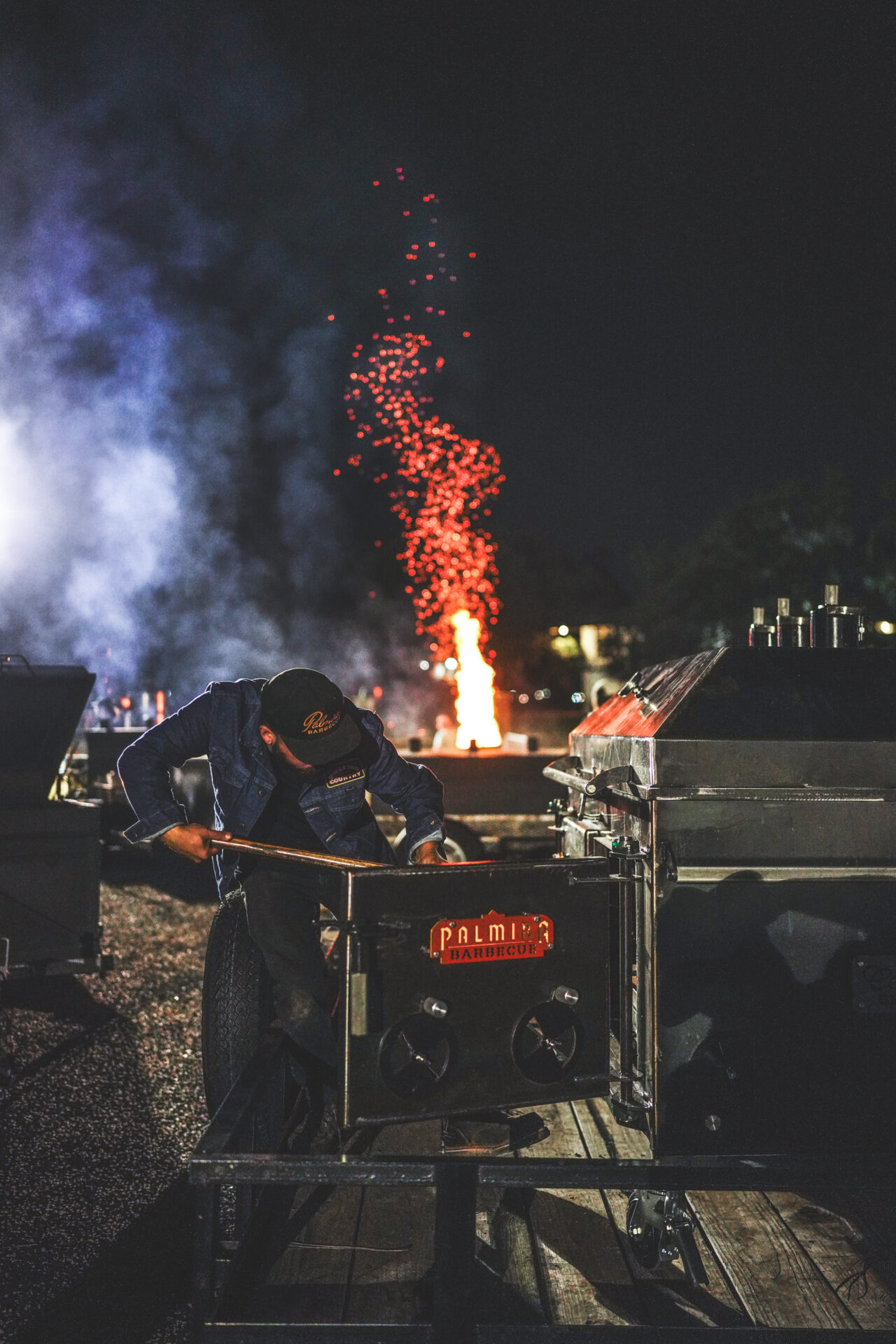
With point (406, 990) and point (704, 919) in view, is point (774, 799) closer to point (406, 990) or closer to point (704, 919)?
point (704, 919)

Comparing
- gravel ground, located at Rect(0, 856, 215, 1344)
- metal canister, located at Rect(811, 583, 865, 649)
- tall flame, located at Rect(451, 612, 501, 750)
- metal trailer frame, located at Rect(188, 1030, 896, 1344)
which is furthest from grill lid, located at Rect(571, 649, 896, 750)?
tall flame, located at Rect(451, 612, 501, 750)

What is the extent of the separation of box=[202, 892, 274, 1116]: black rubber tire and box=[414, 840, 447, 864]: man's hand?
2.13 ft

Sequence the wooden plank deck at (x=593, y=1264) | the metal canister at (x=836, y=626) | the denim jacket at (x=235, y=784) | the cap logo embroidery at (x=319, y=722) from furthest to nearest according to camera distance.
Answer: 1. the metal canister at (x=836, y=626)
2. the denim jacket at (x=235, y=784)
3. the cap logo embroidery at (x=319, y=722)
4. the wooden plank deck at (x=593, y=1264)

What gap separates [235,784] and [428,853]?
0.70 metres

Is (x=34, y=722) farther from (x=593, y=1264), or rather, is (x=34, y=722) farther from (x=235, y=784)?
(x=593, y=1264)

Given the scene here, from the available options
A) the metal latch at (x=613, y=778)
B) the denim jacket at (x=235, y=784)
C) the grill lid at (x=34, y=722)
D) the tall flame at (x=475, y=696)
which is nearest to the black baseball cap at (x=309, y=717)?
the denim jacket at (x=235, y=784)

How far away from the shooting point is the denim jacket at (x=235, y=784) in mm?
3223

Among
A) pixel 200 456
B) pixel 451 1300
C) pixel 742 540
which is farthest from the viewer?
pixel 742 540

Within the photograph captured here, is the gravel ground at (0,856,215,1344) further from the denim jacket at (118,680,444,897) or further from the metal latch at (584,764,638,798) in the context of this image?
the metal latch at (584,764,638,798)

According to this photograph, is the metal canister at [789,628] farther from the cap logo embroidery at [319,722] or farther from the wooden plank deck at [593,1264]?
the wooden plank deck at [593,1264]

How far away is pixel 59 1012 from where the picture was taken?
585 cm

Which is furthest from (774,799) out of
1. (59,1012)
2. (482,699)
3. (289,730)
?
(482,699)

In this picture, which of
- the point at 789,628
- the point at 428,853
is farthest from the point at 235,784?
the point at 789,628

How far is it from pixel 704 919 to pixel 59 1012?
4.53 metres
